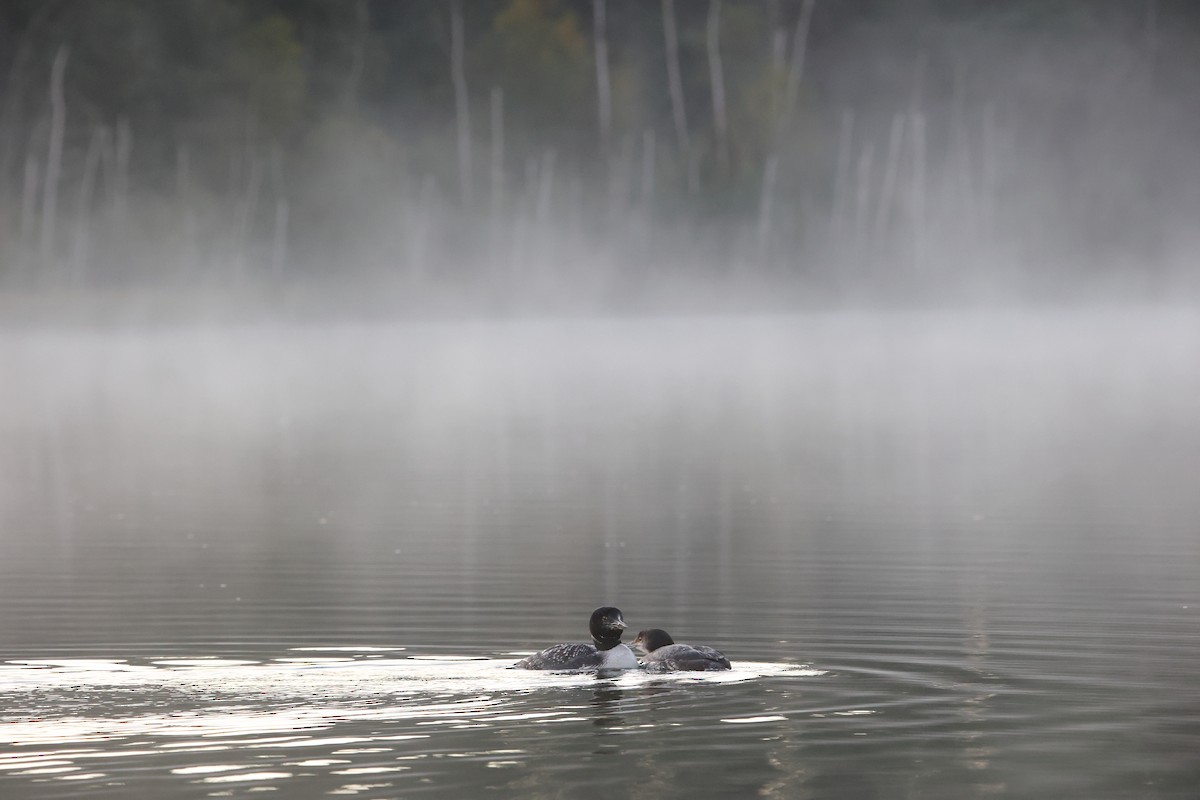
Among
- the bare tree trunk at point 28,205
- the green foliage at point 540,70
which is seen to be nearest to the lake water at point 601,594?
the bare tree trunk at point 28,205

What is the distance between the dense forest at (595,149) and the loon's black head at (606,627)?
6651 centimetres

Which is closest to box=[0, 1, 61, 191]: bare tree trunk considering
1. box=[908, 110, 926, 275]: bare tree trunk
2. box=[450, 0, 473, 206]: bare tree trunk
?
box=[450, 0, 473, 206]: bare tree trunk

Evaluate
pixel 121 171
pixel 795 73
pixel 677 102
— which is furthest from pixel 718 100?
pixel 121 171

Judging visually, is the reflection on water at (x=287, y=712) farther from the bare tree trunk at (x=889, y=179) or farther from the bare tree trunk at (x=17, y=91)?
the bare tree trunk at (x=889, y=179)

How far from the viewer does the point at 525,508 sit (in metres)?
24.3

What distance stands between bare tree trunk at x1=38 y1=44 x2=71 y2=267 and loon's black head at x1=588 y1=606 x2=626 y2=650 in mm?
68738

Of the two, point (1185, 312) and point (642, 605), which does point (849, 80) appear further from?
point (642, 605)

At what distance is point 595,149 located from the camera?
93.7 metres

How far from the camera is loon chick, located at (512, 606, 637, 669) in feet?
42.7

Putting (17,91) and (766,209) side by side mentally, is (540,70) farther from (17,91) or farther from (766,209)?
(17,91)

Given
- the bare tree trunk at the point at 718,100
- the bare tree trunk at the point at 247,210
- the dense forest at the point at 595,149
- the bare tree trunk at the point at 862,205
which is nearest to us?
the bare tree trunk at the point at 247,210

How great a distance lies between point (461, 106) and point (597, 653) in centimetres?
7889

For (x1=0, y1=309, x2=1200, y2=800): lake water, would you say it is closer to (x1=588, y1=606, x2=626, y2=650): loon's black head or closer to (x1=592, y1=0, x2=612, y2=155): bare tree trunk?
(x1=588, y1=606, x2=626, y2=650): loon's black head

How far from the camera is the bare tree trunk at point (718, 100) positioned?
90.3m
